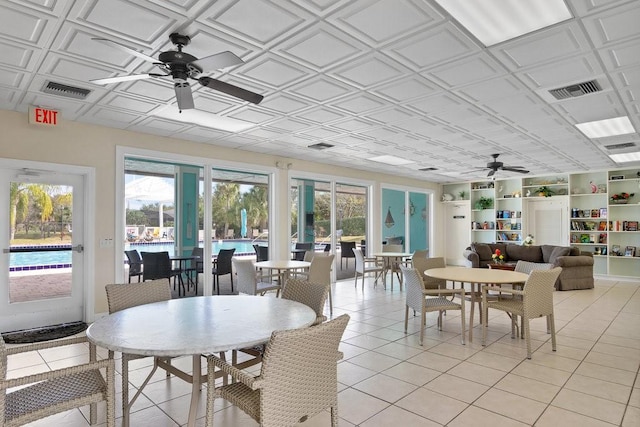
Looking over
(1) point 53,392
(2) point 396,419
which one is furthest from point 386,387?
(1) point 53,392

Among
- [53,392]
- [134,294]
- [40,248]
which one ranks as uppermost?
[40,248]

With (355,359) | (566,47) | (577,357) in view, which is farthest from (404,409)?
(566,47)

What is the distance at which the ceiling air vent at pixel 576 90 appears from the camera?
3709 mm

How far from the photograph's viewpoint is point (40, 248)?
4.76 meters

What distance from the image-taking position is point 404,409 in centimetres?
264

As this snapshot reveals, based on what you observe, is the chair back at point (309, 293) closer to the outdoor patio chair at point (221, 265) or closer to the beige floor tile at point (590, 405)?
the beige floor tile at point (590, 405)

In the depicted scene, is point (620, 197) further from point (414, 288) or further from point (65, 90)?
point (65, 90)

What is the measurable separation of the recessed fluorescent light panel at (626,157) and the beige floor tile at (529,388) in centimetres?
625

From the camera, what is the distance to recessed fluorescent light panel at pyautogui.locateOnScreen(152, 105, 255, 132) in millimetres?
4586

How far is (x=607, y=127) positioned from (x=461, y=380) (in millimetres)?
4466

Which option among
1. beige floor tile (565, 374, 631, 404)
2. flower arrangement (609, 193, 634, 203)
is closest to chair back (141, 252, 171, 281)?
beige floor tile (565, 374, 631, 404)

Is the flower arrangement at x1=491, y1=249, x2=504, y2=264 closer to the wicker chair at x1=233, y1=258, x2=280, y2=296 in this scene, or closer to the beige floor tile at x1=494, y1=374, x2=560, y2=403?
the wicker chair at x1=233, y1=258, x2=280, y2=296

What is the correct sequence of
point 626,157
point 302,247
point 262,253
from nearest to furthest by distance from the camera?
point 262,253
point 626,157
point 302,247

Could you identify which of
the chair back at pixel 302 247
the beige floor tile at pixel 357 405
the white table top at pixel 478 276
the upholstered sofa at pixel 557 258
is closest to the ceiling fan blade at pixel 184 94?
the beige floor tile at pixel 357 405
